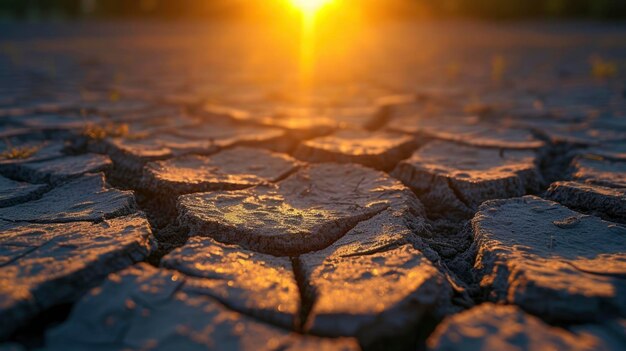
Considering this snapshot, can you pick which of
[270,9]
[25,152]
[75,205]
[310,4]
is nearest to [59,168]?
[25,152]

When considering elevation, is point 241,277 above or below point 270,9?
below

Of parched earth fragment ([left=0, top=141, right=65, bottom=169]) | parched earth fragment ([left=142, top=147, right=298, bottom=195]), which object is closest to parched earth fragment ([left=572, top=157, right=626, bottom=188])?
parched earth fragment ([left=142, top=147, right=298, bottom=195])

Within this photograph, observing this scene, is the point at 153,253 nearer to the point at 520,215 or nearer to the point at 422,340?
the point at 422,340

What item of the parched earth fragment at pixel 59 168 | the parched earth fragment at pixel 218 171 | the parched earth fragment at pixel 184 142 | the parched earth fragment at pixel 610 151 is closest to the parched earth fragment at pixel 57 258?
the parched earth fragment at pixel 218 171

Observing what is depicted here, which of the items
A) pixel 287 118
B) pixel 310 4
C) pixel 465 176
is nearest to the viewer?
pixel 465 176

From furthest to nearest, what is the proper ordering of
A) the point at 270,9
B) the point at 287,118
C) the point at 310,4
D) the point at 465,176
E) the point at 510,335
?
the point at 270,9, the point at 310,4, the point at 287,118, the point at 465,176, the point at 510,335

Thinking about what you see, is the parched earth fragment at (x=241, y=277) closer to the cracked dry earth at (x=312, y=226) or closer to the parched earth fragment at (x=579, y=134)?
the cracked dry earth at (x=312, y=226)

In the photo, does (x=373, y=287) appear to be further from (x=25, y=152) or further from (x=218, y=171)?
(x=25, y=152)
